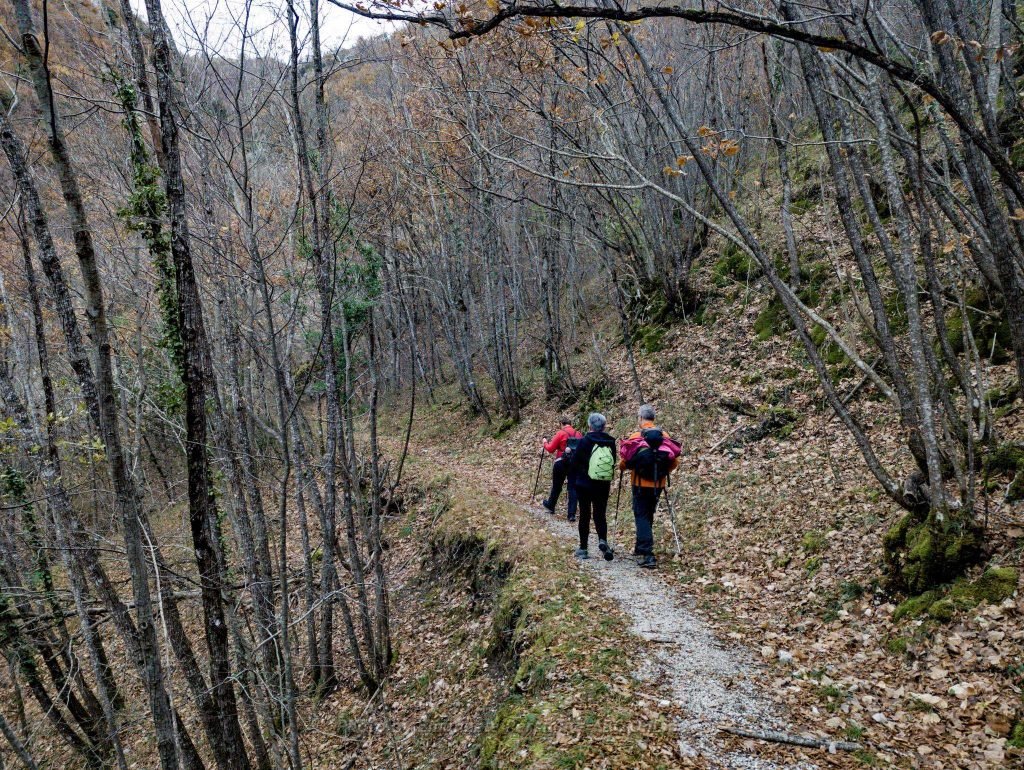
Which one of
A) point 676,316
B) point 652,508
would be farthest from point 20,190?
point 676,316

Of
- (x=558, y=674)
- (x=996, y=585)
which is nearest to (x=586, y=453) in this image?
(x=558, y=674)

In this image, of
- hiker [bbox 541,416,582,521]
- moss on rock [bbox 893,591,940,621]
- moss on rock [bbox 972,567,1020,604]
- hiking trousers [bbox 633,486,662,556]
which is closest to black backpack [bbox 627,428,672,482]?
hiking trousers [bbox 633,486,662,556]

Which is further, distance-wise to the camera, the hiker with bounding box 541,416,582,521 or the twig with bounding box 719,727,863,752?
the hiker with bounding box 541,416,582,521

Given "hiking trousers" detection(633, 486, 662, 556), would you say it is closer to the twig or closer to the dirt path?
the dirt path

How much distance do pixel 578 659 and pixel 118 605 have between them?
5953 millimetres

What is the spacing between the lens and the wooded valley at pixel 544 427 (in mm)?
4289

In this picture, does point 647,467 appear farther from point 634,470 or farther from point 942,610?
point 942,610

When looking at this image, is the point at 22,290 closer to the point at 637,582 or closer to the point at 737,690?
the point at 637,582

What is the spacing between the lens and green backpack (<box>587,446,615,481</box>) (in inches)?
310

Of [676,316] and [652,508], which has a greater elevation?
[676,316]

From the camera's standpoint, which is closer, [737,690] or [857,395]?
[737,690]

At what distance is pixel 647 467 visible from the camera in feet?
25.2

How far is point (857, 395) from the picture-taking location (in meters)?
8.92

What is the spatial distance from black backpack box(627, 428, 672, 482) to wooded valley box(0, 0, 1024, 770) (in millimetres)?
1375
